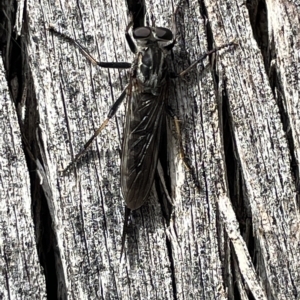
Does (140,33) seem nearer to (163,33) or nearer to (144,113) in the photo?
(163,33)

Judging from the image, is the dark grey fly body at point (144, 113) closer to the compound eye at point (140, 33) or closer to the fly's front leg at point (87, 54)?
the compound eye at point (140, 33)

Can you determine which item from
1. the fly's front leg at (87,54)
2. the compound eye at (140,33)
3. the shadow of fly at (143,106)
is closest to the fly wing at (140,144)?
the shadow of fly at (143,106)

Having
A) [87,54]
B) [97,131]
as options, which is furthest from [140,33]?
[97,131]

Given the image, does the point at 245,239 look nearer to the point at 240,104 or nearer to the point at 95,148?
the point at 240,104

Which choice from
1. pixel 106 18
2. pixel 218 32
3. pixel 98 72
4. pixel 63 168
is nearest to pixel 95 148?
pixel 63 168

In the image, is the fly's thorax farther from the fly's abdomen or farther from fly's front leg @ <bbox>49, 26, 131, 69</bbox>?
fly's front leg @ <bbox>49, 26, 131, 69</bbox>

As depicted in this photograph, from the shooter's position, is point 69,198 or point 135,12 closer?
point 69,198
